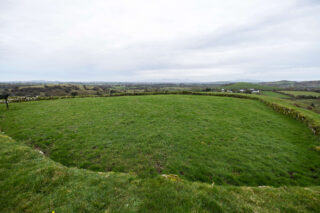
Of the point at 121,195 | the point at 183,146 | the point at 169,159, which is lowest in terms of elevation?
the point at 169,159

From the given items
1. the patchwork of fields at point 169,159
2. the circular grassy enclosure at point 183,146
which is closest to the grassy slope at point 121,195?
the patchwork of fields at point 169,159

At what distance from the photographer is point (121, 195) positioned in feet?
15.4

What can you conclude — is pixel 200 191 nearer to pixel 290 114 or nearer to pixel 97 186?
pixel 97 186

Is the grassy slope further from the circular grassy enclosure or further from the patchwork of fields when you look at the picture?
the circular grassy enclosure

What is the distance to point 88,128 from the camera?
12.2 metres

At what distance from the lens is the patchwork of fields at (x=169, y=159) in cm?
474

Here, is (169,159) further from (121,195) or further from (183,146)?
(121,195)

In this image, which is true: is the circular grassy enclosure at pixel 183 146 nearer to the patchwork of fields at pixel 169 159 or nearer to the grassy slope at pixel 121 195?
the patchwork of fields at pixel 169 159

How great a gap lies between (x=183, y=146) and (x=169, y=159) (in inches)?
75.4

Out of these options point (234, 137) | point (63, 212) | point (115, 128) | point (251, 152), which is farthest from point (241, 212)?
point (115, 128)

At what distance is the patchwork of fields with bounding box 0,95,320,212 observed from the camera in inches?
187

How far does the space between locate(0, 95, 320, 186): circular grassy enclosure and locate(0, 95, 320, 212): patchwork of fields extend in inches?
2.5

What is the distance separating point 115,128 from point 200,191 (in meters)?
9.33

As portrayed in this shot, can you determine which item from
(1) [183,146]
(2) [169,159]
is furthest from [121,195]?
(1) [183,146]
